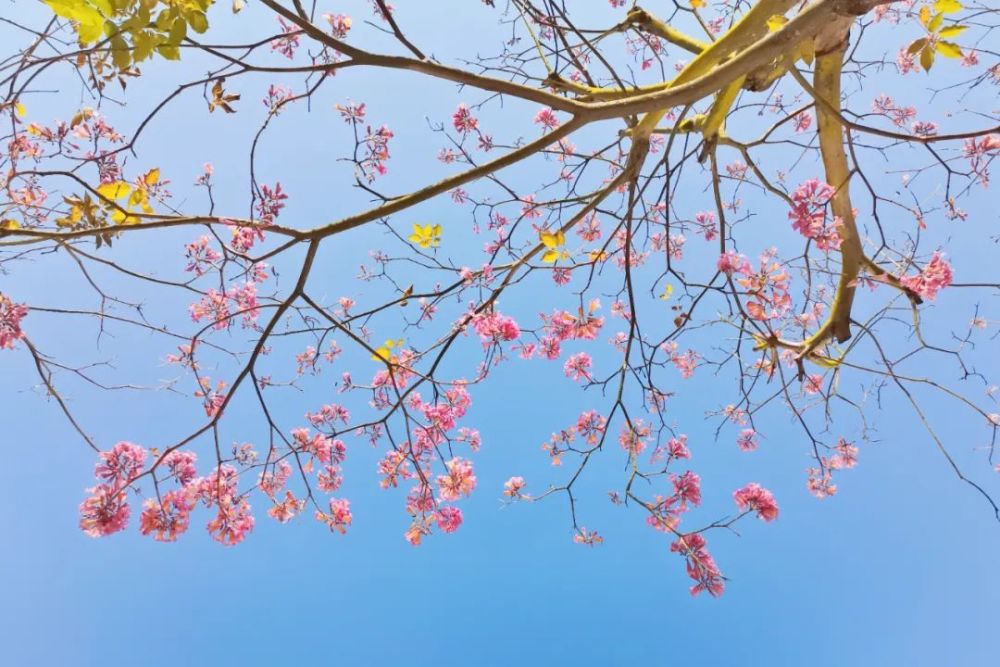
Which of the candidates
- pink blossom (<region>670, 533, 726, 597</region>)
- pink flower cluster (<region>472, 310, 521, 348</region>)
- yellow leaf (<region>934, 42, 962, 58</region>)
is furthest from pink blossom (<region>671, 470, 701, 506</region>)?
yellow leaf (<region>934, 42, 962, 58</region>)

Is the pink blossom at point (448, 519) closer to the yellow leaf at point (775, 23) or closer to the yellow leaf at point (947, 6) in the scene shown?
the yellow leaf at point (775, 23)

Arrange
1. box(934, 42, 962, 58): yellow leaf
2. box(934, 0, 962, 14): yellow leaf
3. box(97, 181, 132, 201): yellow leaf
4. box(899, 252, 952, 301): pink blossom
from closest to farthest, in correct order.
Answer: box(934, 0, 962, 14): yellow leaf → box(934, 42, 962, 58): yellow leaf → box(97, 181, 132, 201): yellow leaf → box(899, 252, 952, 301): pink blossom

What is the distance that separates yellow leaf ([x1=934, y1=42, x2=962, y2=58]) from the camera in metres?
1.87

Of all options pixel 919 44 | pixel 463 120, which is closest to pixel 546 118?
pixel 463 120

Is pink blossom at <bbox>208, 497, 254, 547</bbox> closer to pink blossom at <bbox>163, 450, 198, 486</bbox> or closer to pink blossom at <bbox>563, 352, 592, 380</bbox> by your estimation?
pink blossom at <bbox>163, 450, 198, 486</bbox>

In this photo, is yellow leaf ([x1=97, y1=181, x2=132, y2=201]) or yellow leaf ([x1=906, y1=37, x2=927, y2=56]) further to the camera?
yellow leaf ([x1=97, y1=181, x2=132, y2=201])

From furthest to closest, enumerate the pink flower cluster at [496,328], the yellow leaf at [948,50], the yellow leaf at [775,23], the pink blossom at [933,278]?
the pink flower cluster at [496,328] < the pink blossom at [933,278] < the yellow leaf at [775,23] < the yellow leaf at [948,50]

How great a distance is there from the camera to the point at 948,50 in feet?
6.17

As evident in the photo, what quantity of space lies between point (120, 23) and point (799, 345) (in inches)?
148

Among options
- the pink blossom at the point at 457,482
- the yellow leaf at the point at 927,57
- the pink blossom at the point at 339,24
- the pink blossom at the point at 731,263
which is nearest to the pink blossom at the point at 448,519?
the pink blossom at the point at 457,482

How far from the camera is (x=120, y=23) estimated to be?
172 centimetres

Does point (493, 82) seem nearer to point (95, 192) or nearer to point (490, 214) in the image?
point (95, 192)

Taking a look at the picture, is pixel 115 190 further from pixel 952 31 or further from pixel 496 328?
pixel 952 31

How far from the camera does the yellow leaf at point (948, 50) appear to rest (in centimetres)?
187
